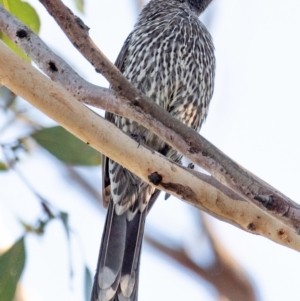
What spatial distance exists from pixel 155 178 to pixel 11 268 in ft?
2.24

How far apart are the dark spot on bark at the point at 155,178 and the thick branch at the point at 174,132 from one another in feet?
0.92

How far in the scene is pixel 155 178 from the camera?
5.88 feet

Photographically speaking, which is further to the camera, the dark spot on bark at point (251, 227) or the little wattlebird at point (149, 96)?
the little wattlebird at point (149, 96)

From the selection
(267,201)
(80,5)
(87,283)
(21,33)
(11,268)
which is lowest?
(11,268)

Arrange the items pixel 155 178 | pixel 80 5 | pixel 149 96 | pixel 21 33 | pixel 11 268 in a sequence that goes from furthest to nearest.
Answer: pixel 149 96, pixel 80 5, pixel 11 268, pixel 155 178, pixel 21 33

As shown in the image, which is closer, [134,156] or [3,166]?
[134,156]

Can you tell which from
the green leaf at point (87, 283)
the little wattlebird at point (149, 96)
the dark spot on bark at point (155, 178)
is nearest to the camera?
the dark spot on bark at point (155, 178)

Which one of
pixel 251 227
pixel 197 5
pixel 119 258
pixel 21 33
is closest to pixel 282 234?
pixel 251 227

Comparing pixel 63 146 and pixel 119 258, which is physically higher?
pixel 63 146

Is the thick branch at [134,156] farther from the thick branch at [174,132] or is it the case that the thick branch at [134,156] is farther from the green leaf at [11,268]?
the green leaf at [11,268]

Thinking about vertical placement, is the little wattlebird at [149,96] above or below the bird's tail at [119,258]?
above

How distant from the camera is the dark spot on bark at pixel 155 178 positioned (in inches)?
70.4

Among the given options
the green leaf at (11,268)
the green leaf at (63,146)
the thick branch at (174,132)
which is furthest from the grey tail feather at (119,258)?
the thick branch at (174,132)

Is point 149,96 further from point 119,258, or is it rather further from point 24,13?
point 24,13
